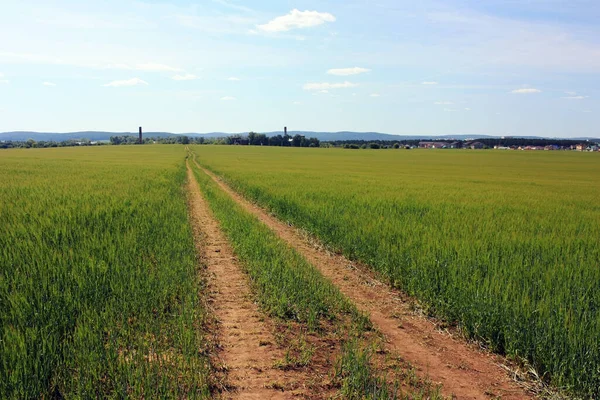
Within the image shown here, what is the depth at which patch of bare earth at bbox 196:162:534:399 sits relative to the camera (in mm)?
4676

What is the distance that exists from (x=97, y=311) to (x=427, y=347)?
4.66m

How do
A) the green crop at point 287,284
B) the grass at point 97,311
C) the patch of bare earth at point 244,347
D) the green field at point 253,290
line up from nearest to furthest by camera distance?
the grass at point 97,311 < the green field at point 253,290 < the patch of bare earth at point 244,347 < the green crop at point 287,284

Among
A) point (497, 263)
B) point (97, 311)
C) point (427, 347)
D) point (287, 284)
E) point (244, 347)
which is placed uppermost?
point (497, 263)

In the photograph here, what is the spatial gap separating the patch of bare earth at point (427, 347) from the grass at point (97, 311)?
279cm

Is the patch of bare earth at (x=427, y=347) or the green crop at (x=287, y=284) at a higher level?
the green crop at (x=287, y=284)

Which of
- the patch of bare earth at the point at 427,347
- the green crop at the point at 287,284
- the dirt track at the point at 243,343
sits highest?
the green crop at the point at 287,284


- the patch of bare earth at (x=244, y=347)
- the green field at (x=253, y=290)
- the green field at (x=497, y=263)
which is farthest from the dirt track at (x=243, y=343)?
the green field at (x=497, y=263)

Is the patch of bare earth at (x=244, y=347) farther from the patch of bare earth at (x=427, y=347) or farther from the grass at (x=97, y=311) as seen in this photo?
the patch of bare earth at (x=427, y=347)

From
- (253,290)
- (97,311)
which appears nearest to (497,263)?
(253,290)

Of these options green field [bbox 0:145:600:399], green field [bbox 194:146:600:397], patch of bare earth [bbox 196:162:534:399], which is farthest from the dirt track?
green field [bbox 194:146:600:397]

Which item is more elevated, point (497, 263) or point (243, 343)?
point (497, 263)

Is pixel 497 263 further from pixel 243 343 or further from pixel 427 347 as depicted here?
pixel 243 343

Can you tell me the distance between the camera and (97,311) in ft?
17.7

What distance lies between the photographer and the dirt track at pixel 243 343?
4379 mm
